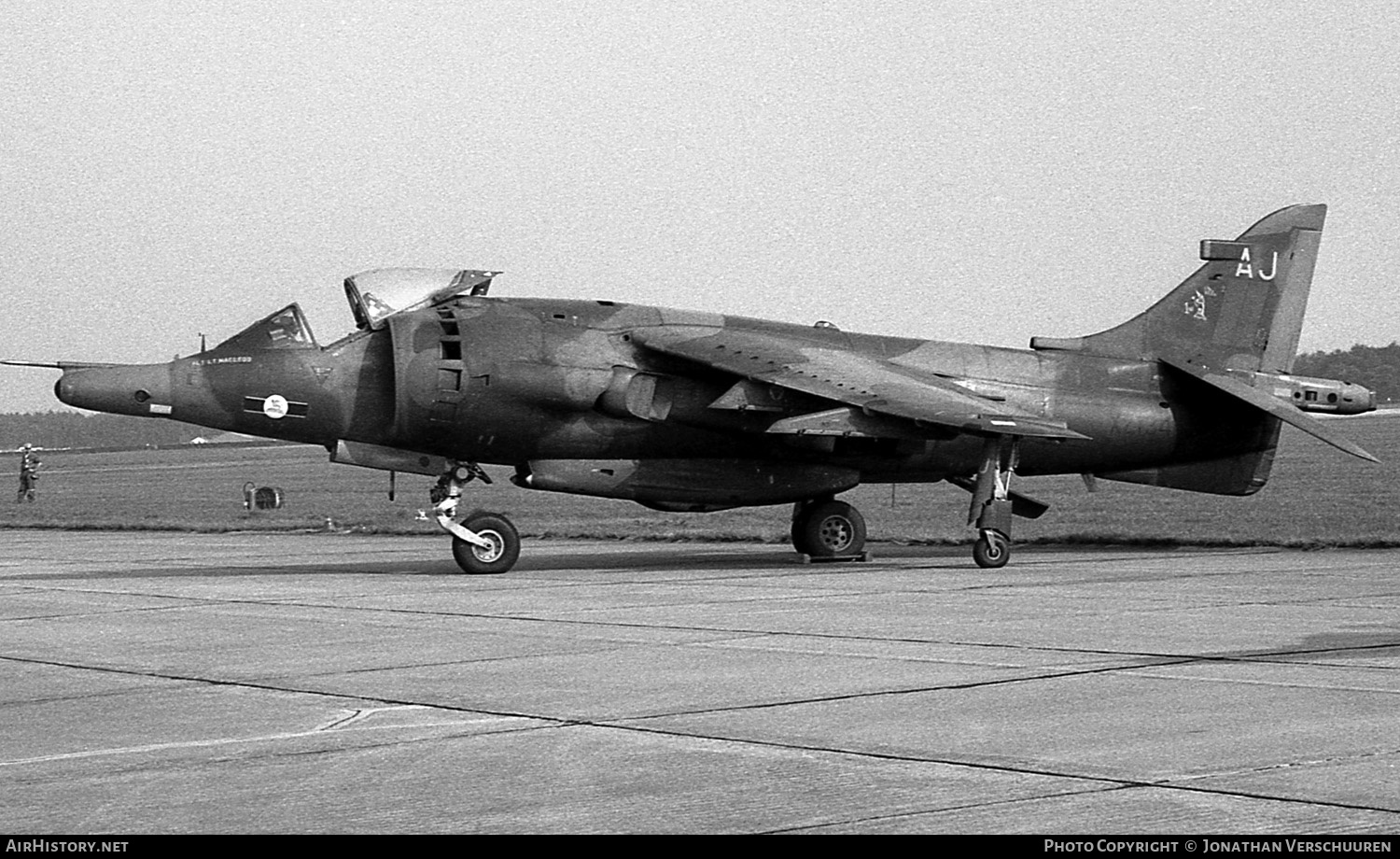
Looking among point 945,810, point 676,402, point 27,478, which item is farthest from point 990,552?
point 27,478

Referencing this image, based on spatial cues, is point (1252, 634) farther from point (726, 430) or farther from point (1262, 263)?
point (1262, 263)

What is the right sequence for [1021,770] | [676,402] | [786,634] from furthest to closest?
[676,402] < [786,634] < [1021,770]

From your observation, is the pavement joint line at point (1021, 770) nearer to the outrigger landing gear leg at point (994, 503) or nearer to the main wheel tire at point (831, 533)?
the outrigger landing gear leg at point (994, 503)

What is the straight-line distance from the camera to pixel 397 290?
19.4 meters

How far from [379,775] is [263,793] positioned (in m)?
0.54

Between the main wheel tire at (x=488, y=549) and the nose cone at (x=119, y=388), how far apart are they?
11.7ft

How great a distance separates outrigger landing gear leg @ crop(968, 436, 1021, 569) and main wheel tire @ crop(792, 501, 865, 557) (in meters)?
1.65

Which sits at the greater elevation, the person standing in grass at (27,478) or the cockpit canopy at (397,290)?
the cockpit canopy at (397,290)

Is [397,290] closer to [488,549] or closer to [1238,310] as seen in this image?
[488,549]

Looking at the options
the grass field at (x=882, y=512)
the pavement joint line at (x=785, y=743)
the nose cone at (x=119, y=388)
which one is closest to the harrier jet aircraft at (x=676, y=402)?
the nose cone at (x=119, y=388)

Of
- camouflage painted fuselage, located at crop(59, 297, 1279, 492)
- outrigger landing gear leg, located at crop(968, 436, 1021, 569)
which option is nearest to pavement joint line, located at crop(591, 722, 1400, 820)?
camouflage painted fuselage, located at crop(59, 297, 1279, 492)

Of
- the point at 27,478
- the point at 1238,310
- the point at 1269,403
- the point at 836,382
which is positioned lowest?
the point at 27,478

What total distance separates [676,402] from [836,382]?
6.25 feet

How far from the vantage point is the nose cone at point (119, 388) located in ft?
59.7
